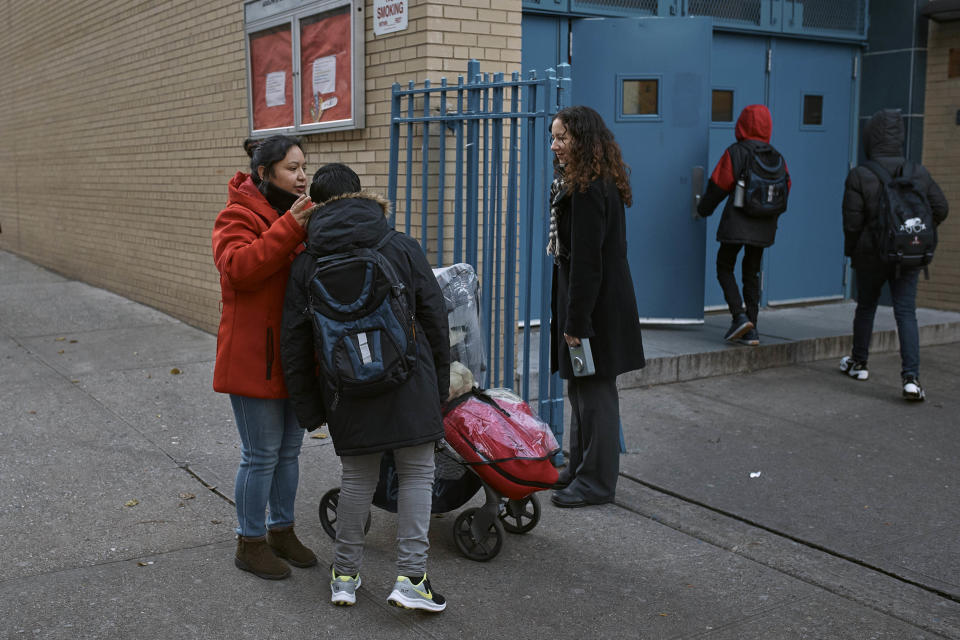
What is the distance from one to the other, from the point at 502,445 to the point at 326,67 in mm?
3742

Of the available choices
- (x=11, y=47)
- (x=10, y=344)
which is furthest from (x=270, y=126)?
(x=11, y=47)


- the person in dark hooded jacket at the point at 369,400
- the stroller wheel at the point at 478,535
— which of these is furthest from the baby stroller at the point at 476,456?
the person in dark hooded jacket at the point at 369,400

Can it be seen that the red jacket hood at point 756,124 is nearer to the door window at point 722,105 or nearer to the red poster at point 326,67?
the door window at point 722,105

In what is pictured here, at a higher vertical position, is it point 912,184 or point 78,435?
point 912,184

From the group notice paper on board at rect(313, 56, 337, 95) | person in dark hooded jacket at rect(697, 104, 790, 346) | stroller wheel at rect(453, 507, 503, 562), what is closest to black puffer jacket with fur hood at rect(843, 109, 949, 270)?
person in dark hooded jacket at rect(697, 104, 790, 346)

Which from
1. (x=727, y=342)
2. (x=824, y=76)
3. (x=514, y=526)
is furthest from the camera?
(x=824, y=76)

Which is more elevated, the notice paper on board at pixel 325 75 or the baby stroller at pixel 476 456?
the notice paper on board at pixel 325 75

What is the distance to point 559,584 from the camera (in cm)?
387

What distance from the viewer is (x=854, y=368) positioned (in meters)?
7.20

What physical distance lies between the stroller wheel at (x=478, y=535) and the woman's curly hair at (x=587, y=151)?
1.47 metres

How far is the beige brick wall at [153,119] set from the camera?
242 inches

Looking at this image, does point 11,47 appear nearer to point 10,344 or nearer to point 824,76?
point 10,344

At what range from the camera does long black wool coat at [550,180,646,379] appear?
4430 millimetres

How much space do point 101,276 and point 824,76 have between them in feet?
24.7
